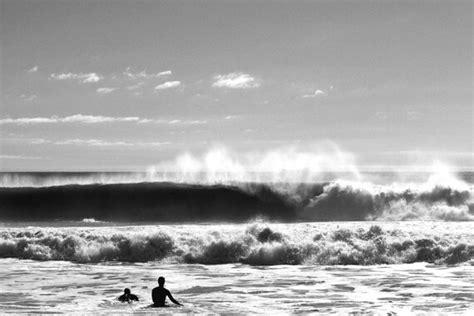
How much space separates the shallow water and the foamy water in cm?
2

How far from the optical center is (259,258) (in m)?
19.6

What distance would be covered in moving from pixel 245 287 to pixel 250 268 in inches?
137

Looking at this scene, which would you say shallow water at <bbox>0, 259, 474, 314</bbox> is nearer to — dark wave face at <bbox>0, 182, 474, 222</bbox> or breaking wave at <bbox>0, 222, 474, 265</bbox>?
→ breaking wave at <bbox>0, 222, 474, 265</bbox>

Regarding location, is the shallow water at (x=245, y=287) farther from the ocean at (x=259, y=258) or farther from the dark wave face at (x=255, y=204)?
the dark wave face at (x=255, y=204)

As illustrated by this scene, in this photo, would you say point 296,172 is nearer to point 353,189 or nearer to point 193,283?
point 353,189

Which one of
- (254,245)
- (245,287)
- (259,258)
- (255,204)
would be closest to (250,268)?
(259,258)

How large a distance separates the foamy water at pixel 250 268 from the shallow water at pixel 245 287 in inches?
0.9

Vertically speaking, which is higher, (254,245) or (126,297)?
(254,245)

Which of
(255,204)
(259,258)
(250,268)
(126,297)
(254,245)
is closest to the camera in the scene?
(126,297)

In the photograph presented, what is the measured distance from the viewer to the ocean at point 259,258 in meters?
13.1

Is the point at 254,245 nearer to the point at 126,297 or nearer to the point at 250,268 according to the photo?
the point at 250,268

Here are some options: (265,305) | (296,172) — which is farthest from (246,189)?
(265,305)

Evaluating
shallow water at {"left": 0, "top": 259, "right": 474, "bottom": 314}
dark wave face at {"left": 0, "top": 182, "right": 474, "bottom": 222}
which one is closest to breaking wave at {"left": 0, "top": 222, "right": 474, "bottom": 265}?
shallow water at {"left": 0, "top": 259, "right": 474, "bottom": 314}

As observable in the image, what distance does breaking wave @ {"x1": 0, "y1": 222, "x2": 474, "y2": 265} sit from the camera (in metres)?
19.4
